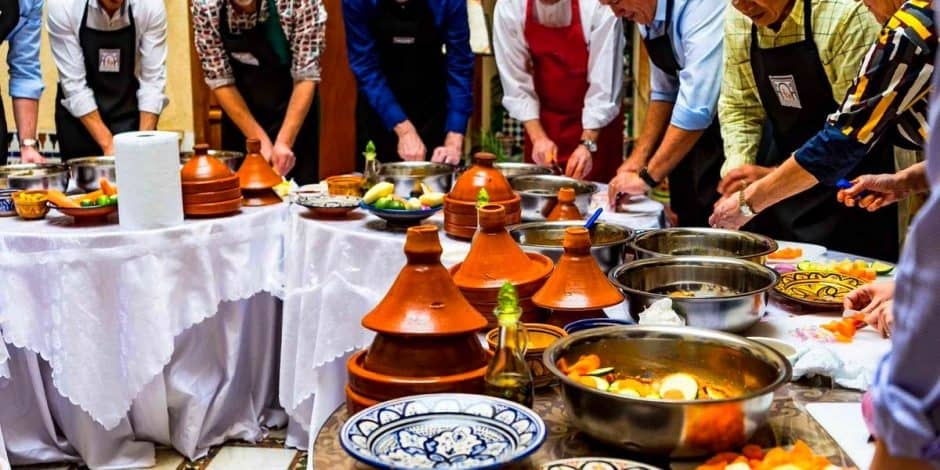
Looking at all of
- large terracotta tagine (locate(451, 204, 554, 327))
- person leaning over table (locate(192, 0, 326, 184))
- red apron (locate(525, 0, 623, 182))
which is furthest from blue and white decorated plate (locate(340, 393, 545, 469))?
red apron (locate(525, 0, 623, 182))

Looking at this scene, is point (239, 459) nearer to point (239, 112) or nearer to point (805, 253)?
point (239, 112)

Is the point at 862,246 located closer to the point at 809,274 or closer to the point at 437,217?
the point at 809,274

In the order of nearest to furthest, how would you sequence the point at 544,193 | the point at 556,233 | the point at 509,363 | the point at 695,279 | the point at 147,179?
the point at 509,363 < the point at 695,279 < the point at 556,233 < the point at 147,179 < the point at 544,193

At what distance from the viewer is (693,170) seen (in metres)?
3.49

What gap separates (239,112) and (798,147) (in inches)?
79.0

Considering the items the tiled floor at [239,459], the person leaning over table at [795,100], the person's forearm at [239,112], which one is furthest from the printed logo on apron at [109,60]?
the person leaning over table at [795,100]

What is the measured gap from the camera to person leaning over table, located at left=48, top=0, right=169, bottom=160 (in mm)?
3553

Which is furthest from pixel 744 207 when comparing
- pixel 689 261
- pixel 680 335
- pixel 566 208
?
pixel 680 335

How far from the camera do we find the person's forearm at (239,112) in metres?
3.58

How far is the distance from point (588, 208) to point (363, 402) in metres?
1.47

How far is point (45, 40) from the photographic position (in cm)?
539

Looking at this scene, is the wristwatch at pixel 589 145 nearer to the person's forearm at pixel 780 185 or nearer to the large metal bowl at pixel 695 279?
the person's forearm at pixel 780 185

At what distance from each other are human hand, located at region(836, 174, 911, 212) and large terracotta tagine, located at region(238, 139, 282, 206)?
158cm

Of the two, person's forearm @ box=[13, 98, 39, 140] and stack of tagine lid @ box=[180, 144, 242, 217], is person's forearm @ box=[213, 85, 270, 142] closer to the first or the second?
person's forearm @ box=[13, 98, 39, 140]
